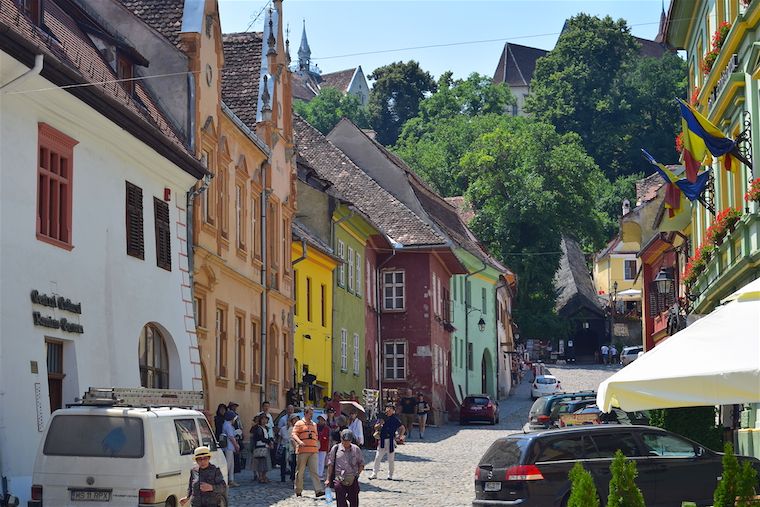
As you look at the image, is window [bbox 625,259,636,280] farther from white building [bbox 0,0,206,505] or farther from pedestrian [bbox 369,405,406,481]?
white building [bbox 0,0,206,505]

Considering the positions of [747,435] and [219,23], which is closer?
[747,435]

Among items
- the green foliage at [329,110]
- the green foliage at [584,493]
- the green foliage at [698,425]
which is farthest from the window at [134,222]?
the green foliage at [329,110]

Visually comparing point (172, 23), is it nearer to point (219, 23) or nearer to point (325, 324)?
point (219, 23)

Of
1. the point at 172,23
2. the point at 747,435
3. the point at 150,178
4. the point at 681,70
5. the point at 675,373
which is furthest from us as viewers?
the point at 681,70

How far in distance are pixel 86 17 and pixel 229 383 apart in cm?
934

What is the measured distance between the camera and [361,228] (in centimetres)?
4903

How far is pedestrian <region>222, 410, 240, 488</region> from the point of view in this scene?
82.3 ft

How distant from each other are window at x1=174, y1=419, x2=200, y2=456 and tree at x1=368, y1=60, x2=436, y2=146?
380ft

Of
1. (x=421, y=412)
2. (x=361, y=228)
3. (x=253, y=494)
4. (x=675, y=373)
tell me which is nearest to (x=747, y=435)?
(x=253, y=494)

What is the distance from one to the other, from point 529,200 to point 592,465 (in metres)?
57.6

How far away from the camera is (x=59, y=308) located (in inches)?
797

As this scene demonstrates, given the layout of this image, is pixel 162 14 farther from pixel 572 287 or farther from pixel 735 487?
pixel 572 287

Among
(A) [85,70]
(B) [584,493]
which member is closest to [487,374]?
(A) [85,70]

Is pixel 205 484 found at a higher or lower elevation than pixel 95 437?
lower
